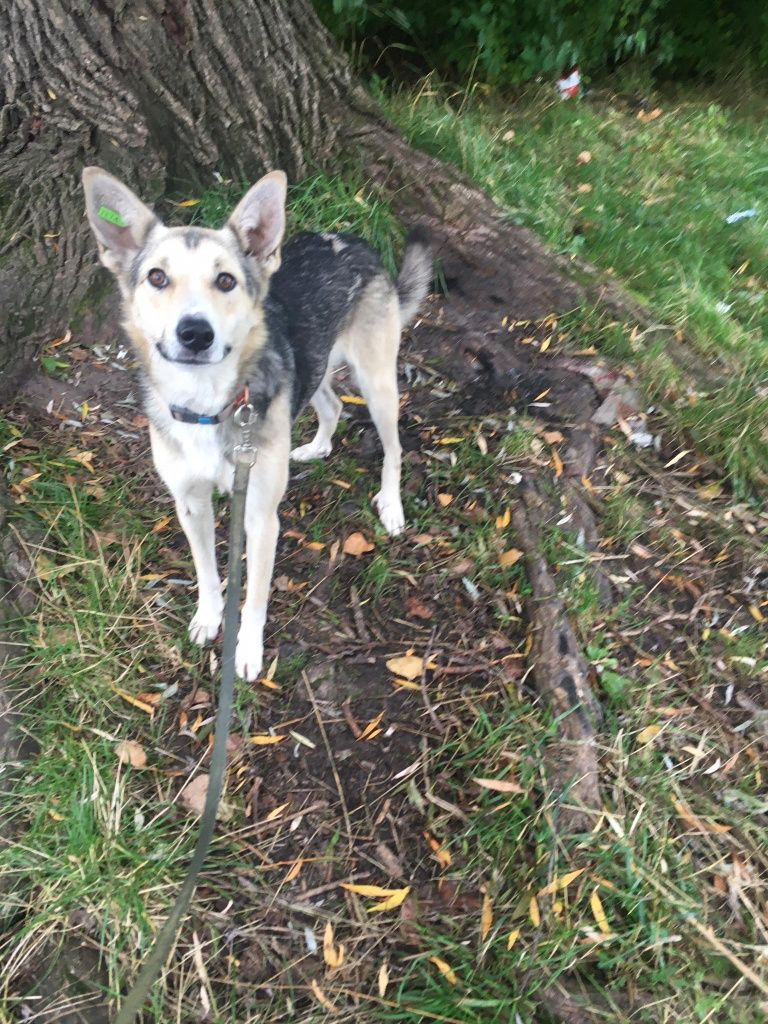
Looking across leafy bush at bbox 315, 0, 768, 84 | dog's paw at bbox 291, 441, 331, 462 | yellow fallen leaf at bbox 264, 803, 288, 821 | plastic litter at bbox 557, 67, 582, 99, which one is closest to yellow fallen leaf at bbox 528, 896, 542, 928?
yellow fallen leaf at bbox 264, 803, 288, 821

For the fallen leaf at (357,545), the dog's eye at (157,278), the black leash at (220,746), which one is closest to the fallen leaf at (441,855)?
the black leash at (220,746)

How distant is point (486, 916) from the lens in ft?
7.23

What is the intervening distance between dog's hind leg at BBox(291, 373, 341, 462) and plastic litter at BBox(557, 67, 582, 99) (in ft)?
14.2

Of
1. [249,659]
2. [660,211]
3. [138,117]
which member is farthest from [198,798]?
[660,211]

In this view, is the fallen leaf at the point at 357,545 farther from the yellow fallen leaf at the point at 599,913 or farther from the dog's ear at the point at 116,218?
the yellow fallen leaf at the point at 599,913

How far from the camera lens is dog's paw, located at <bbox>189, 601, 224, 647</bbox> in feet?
9.30

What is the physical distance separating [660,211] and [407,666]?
411 centimetres

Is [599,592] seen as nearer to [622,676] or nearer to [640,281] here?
[622,676]

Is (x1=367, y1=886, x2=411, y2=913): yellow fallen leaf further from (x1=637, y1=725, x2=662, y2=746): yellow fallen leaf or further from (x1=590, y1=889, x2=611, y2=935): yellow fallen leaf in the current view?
(x1=637, y1=725, x2=662, y2=746): yellow fallen leaf

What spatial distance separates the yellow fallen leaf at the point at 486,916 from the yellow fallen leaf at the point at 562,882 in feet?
0.53

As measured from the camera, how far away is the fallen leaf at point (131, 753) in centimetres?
247

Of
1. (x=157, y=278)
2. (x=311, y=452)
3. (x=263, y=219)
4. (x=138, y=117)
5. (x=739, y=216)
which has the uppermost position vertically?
(x=138, y=117)

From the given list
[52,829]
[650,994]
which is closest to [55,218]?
[52,829]

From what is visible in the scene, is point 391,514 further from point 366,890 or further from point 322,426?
point 366,890
